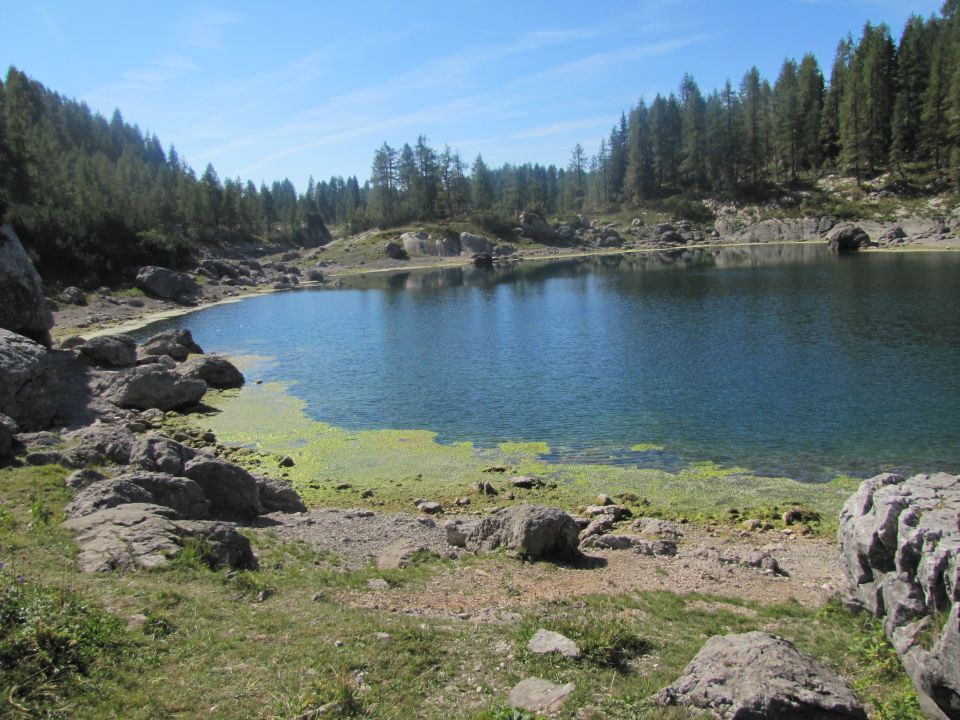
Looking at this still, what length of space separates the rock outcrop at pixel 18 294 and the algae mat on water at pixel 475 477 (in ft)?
50.5

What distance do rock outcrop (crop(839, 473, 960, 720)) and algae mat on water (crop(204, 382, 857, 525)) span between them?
9.02 meters

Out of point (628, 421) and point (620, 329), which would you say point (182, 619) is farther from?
point (620, 329)

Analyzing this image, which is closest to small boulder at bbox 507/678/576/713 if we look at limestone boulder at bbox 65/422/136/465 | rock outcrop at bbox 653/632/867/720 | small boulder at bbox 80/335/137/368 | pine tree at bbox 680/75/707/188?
rock outcrop at bbox 653/632/867/720

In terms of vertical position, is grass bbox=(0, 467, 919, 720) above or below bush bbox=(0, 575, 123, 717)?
below

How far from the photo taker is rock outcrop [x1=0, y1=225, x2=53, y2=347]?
39.5 metres

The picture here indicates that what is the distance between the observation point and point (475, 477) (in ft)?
93.5

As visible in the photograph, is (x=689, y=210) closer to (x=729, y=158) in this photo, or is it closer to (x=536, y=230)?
(x=729, y=158)

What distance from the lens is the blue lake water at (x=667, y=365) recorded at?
30.8 metres

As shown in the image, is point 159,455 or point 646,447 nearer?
point 159,455

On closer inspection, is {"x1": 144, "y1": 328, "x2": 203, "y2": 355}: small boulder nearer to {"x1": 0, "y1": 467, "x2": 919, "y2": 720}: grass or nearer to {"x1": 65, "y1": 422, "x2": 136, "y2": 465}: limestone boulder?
{"x1": 65, "y1": 422, "x2": 136, "y2": 465}: limestone boulder

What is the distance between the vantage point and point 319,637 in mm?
11805

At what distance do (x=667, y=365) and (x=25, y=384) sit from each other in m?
37.6

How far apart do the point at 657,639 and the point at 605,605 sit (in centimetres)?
209

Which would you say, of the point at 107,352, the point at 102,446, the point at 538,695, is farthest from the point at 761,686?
the point at 107,352
